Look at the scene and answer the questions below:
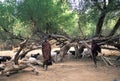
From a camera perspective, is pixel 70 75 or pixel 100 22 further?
pixel 100 22

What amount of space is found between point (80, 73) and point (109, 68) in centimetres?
243

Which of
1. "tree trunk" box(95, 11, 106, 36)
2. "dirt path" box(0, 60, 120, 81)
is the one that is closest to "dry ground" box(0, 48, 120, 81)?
"dirt path" box(0, 60, 120, 81)

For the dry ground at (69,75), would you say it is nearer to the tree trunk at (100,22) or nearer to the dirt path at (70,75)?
the dirt path at (70,75)

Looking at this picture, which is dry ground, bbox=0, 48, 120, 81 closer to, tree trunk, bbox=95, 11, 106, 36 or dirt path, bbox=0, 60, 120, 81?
dirt path, bbox=0, 60, 120, 81

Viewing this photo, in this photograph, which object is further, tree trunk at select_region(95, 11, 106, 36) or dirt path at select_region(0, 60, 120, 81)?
tree trunk at select_region(95, 11, 106, 36)

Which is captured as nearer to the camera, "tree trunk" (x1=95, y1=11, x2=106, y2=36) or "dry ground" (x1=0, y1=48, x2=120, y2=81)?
"dry ground" (x1=0, y1=48, x2=120, y2=81)

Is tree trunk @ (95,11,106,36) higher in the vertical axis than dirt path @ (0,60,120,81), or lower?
higher

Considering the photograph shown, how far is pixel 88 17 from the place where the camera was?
1019 inches

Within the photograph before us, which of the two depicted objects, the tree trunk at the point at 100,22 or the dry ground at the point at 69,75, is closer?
the dry ground at the point at 69,75

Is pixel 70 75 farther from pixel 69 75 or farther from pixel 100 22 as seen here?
pixel 100 22

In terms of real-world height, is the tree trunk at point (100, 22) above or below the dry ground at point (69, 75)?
above

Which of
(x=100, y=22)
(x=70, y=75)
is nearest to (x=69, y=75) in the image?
(x=70, y=75)

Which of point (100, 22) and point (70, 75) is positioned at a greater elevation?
point (100, 22)

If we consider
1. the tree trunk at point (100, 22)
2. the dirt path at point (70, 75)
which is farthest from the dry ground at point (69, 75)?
the tree trunk at point (100, 22)
